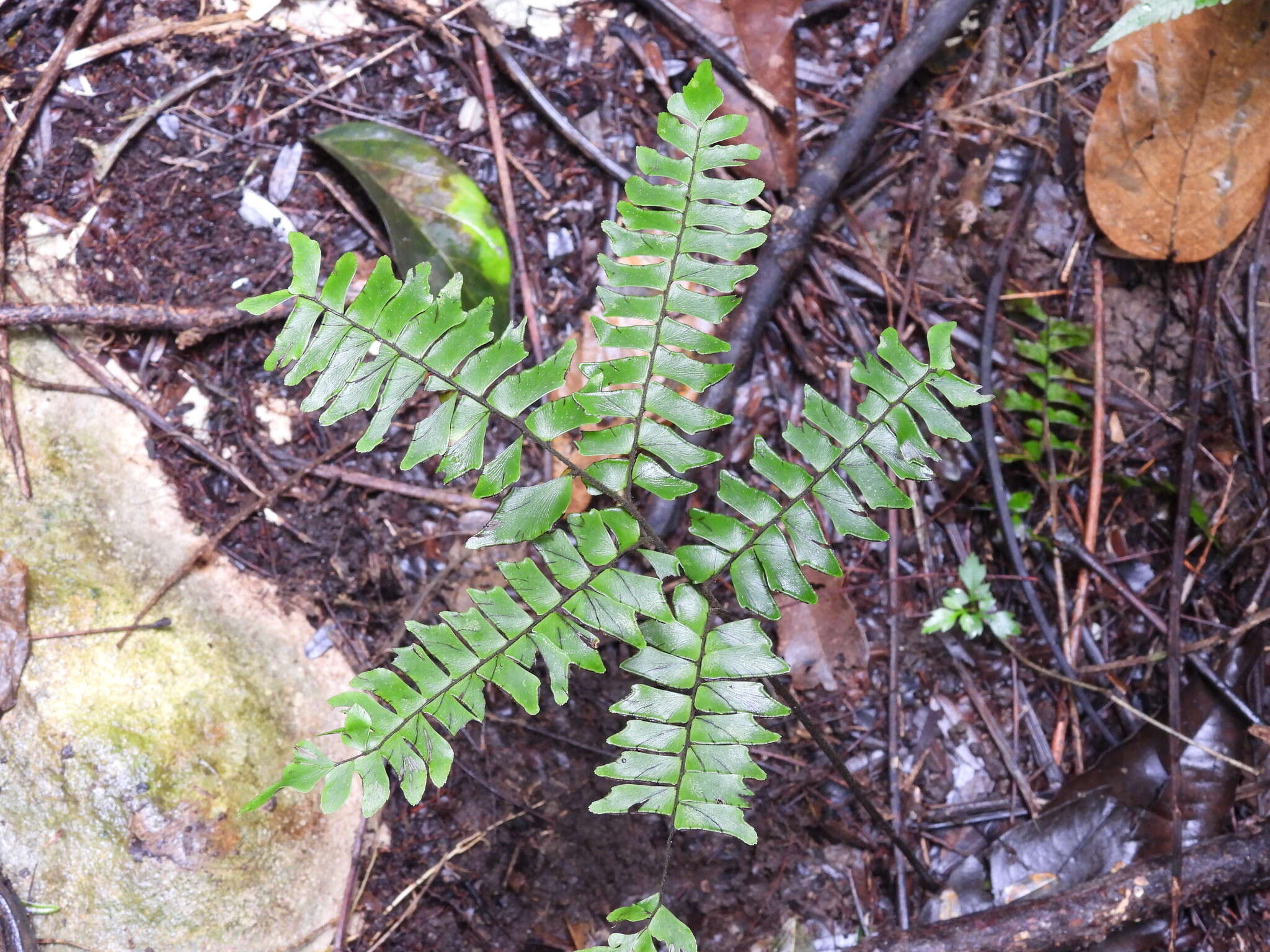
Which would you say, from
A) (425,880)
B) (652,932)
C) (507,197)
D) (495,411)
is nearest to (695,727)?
(652,932)

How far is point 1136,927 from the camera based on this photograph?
265 cm

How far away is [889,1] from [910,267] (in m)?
0.98

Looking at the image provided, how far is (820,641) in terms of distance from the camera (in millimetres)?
2910

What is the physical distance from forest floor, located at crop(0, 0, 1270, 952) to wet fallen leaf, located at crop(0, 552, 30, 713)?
0.48 metres

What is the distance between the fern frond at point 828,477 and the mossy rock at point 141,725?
1.48 meters

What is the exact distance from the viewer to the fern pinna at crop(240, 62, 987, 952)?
5.96 ft

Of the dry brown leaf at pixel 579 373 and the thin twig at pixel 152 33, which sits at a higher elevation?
the thin twig at pixel 152 33

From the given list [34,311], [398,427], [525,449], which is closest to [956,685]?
[525,449]

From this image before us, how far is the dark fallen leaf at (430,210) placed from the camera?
286cm

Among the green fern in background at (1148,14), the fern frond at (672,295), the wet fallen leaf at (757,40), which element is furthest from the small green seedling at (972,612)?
the green fern in background at (1148,14)

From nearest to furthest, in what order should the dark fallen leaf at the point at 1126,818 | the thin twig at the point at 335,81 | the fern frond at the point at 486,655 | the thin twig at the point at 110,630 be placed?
the fern frond at the point at 486,655
the thin twig at the point at 110,630
the dark fallen leaf at the point at 1126,818
the thin twig at the point at 335,81

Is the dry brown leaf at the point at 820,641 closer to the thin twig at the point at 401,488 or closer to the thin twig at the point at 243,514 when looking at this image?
the thin twig at the point at 401,488

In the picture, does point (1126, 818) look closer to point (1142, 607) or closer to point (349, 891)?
point (1142, 607)

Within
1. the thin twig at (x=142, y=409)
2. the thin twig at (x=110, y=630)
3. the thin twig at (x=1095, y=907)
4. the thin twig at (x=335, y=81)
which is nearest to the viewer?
the thin twig at (x=1095, y=907)
